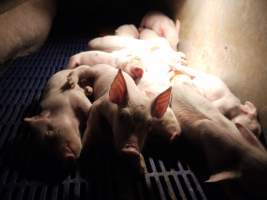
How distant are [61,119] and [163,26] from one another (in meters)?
2.44

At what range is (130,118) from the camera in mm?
1727

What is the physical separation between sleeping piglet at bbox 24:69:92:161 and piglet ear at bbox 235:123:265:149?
3.58ft

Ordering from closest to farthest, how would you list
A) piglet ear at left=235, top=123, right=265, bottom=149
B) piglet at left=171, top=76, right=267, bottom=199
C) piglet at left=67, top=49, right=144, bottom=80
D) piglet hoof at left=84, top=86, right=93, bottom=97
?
piglet at left=171, top=76, right=267, bottom=199 < piglet ear at left=235, top=123, right=265, bottom=149 < piglet hoof at left=84, top=86, right=93, bottom=97 < piglet at left=67, top=49, right=144, bottom=80

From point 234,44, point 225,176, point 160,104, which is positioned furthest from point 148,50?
point 225,176

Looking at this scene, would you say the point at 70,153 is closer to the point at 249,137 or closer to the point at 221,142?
the point at 221,142

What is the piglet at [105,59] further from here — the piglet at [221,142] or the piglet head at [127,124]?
the piglet head at [127,124]

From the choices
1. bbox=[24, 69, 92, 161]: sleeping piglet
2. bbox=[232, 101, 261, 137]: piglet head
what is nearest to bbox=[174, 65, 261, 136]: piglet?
bbox=[232, 101, 261, 137]: piglet head

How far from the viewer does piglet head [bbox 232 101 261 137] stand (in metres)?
2.10

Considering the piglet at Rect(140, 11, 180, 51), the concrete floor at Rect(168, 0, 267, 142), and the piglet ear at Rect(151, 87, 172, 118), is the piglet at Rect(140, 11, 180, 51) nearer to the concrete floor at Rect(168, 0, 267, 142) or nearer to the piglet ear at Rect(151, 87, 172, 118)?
the concrete floor at Rect(168, 0, 267, 142)

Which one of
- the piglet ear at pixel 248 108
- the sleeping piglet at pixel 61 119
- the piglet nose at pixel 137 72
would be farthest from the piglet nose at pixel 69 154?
the piglet ear at pixel 248 108

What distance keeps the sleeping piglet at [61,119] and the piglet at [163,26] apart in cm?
172

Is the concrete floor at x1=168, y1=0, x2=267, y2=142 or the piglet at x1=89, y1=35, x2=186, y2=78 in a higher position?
the concrete floor at x1=168, y1=0, x2=267, y2=142

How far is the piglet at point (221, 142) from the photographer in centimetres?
159

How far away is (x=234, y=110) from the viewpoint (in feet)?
7.47
